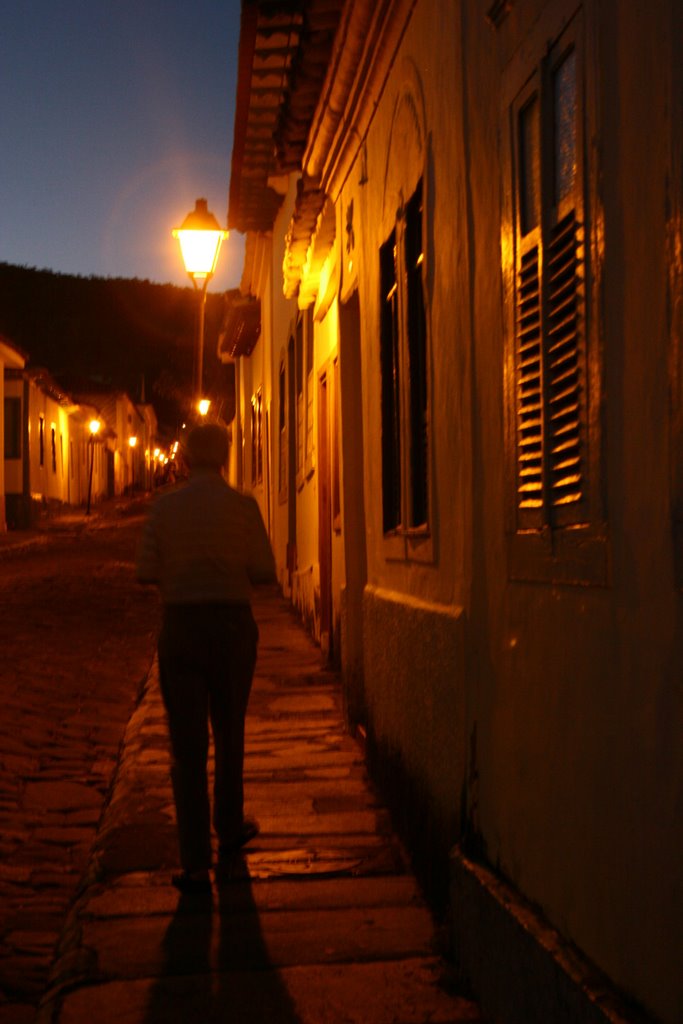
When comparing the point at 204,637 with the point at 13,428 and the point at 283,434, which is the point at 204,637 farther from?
the point at 13,428

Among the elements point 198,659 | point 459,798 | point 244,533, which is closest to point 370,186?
point 244,533

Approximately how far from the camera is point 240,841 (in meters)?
5.24

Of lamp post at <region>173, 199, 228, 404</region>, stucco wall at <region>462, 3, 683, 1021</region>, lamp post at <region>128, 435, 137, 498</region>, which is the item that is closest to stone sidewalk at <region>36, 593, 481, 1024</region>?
stucco wall at <region>462, 3, 683, 1021</region>

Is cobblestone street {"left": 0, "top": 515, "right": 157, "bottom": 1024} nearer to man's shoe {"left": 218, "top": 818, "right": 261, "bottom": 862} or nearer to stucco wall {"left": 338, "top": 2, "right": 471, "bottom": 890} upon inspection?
man's shoe {"left": 218, "top": 818, "right": 261, "bottom": 862}

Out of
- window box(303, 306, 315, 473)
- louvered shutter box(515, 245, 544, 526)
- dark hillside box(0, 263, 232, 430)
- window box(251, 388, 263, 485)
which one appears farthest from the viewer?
dark hillside box(0, 263, 232, 430)

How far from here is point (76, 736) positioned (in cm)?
846

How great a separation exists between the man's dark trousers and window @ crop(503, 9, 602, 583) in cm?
174

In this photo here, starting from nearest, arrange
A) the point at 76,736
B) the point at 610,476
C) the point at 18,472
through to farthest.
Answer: the point at 610,476 → the point at 76,736 → the point at 18,472

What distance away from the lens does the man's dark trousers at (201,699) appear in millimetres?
4922

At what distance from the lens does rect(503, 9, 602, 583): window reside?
3025 millimetres

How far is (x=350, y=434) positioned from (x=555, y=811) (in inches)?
186

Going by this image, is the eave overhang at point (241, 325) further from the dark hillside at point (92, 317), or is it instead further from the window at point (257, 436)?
the dark hillside at point (92, 317)

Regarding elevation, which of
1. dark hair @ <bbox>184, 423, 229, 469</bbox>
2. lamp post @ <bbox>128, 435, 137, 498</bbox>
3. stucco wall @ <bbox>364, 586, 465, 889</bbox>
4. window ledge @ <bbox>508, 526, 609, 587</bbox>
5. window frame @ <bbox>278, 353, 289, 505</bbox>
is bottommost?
stucco wall @ <bbox>364, 586, 465, 889</bbox>

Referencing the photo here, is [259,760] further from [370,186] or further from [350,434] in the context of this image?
[370,186]
